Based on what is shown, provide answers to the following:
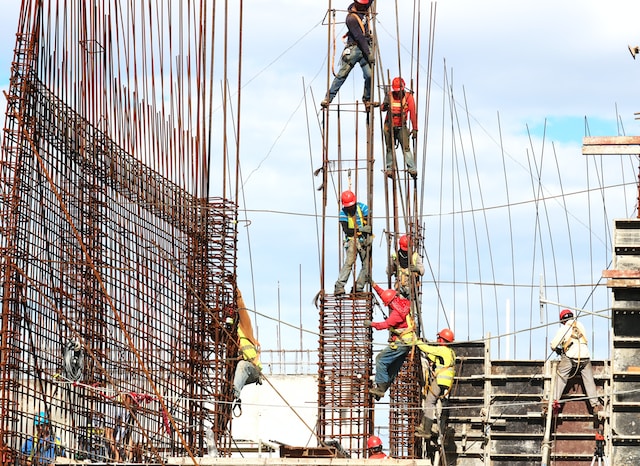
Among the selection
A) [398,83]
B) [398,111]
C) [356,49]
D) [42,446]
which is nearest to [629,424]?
[42,446]

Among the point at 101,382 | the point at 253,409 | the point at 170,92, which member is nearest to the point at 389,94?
the point at 170,92

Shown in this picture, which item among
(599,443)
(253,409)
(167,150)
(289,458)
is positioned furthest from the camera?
(253,409)

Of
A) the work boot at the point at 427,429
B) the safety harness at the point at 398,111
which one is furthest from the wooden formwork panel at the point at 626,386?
the safety harness at the point at 398,111

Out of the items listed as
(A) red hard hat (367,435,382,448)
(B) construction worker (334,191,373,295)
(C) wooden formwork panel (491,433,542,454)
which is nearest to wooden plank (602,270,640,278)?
(A) red hard hat (367,435,382,448)

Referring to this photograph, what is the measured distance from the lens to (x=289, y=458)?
21797 millimetres

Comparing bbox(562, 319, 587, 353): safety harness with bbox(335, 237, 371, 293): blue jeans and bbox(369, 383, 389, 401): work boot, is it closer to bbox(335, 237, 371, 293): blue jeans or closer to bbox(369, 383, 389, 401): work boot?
bbox(369, 383, 389, 401): work boot

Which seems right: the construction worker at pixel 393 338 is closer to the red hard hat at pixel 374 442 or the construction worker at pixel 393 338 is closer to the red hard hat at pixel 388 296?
the red hard hat at pixel 388 296

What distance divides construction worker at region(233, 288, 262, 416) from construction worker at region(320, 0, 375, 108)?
14.0 feet

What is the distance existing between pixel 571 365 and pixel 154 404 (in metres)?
7.06

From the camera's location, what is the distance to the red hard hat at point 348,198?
1030 inches

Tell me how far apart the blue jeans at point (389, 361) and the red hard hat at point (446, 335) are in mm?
961

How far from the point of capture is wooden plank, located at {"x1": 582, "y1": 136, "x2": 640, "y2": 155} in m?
20.4

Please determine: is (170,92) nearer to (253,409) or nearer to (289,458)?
(289,458)

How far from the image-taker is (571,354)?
960 inches
